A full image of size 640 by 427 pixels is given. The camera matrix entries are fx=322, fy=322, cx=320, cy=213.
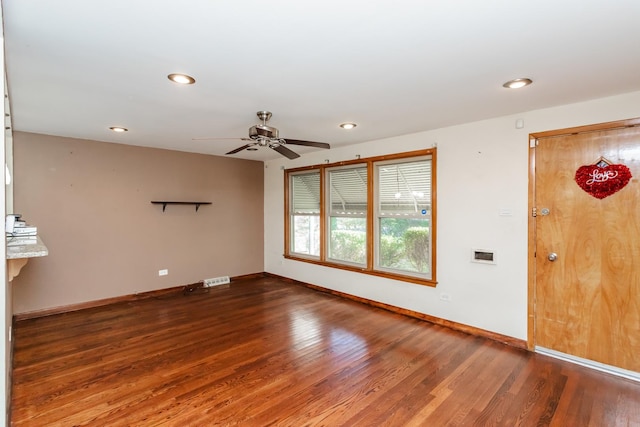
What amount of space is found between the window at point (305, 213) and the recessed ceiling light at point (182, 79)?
330cm

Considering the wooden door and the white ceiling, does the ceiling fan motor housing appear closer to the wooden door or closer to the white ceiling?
the white ceiling

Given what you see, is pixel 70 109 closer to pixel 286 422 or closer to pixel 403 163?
pixel 286 422

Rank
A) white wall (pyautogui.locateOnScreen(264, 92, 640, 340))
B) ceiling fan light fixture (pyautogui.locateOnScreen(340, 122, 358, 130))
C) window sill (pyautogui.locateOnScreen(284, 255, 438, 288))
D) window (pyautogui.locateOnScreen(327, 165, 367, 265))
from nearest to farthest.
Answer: white wall (pyautogui.locateOnScreen(264, 92, 640, 340)) < ceiling fan light fixture (pyautogui.locateOnScreen(340, 122, 358, 130)) < window sill (pyautogui.locateOnScreen(284, 255, 438, 288)) < window (pyautogui.locateOnScreen(327, 165, 367, 265))

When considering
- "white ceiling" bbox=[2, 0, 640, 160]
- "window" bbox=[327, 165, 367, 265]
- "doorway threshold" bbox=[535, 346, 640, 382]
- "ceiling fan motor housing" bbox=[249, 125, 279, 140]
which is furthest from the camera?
"window" bbox=[327, 165, 367, 265]

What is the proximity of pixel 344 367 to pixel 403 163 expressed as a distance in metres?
2.78

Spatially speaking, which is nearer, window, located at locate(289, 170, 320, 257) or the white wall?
the white wall

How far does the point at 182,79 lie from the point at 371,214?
10.3 feet

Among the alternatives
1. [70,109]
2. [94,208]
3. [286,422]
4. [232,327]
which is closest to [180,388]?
[286,422]

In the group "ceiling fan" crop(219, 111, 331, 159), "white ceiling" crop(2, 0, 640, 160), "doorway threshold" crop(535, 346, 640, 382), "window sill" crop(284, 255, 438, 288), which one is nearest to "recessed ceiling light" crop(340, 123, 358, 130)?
"white ceiling" crop(2, 0, 640, 160)

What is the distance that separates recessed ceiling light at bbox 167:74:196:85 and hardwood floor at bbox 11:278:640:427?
2.44 metres

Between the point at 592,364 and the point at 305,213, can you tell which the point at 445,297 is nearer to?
the point at 592,364

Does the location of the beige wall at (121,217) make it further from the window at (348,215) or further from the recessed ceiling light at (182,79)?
the recessed ceiling light at (182,79)

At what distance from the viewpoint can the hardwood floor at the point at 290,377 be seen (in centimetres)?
227

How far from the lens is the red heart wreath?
2836mm
